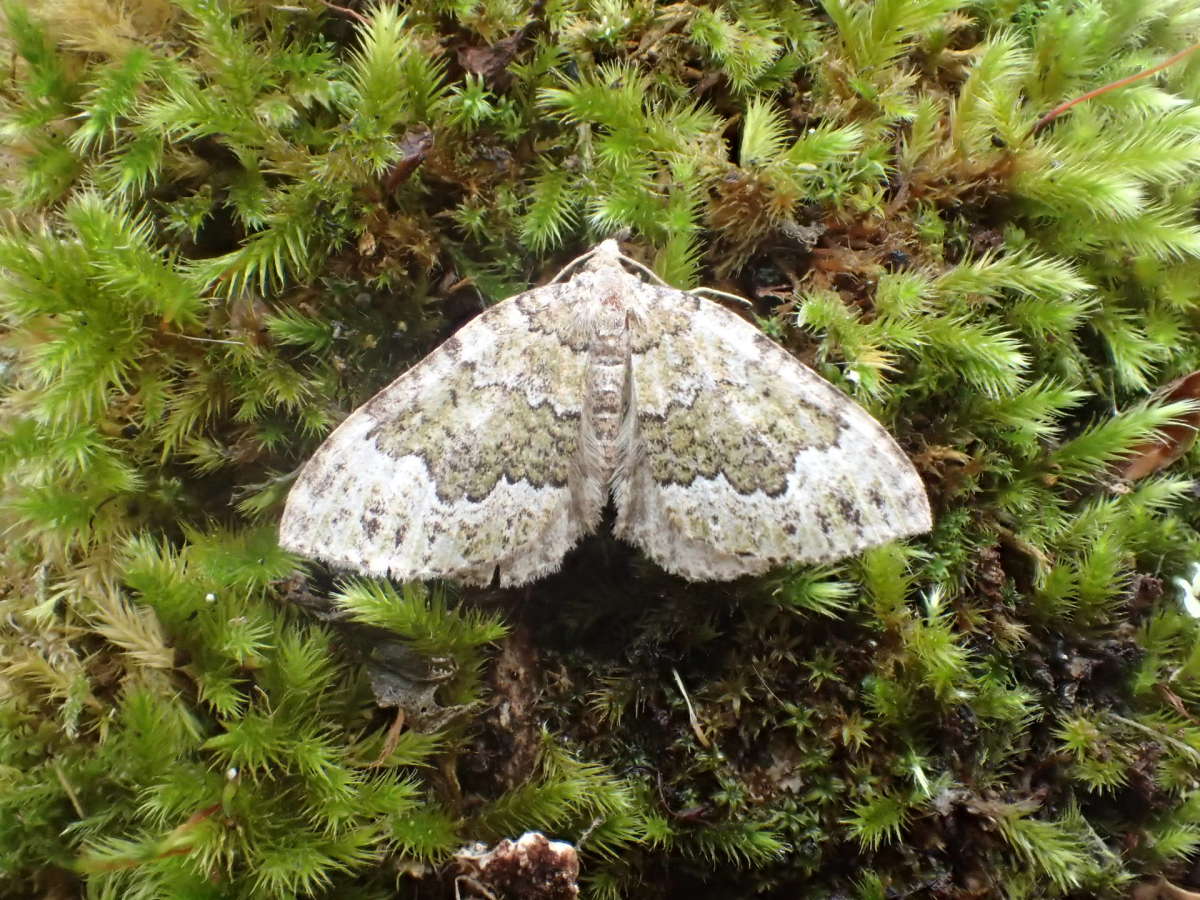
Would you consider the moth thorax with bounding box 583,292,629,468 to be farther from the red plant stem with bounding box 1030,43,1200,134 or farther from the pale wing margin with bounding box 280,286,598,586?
the red plant stem with bounding box 1030,43,1200,134

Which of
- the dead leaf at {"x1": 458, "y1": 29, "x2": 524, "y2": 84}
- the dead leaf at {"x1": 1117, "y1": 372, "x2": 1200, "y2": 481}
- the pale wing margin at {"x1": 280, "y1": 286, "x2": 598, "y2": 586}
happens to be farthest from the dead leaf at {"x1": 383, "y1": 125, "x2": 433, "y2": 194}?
the dead leaf at {"x1": 1117, "y1": 372, "x2": 1200, "y2": 481}

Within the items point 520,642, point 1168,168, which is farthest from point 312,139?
point 1168,168

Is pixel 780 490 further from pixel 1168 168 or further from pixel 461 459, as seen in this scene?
pixel 1168 168

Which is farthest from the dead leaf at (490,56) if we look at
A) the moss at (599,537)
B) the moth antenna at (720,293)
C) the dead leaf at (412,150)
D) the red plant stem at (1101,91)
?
the red plant stem at (1101,91)

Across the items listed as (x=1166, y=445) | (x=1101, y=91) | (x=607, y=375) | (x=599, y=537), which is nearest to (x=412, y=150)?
(x=607, y=375)

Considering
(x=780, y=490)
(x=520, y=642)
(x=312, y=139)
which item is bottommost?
(x=520, y=642)

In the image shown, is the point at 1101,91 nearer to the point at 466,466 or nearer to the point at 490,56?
the point at 490,56

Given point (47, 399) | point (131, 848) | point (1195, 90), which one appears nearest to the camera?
point (131, 848)
